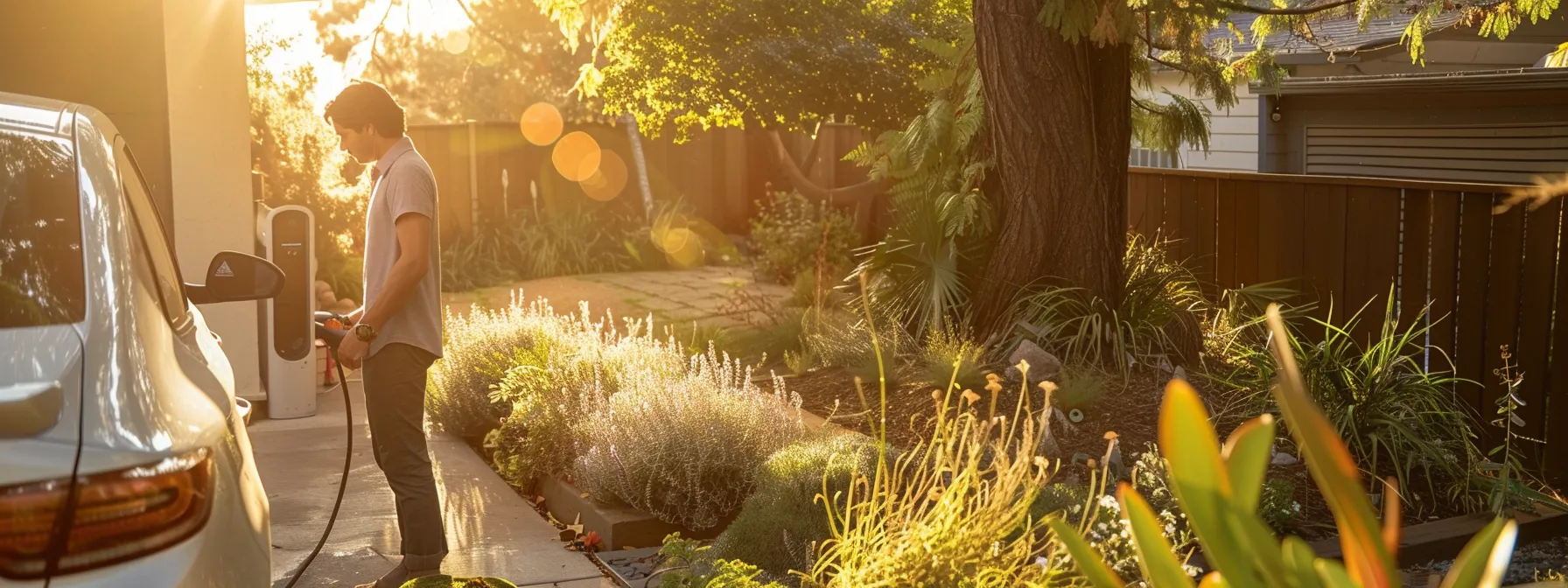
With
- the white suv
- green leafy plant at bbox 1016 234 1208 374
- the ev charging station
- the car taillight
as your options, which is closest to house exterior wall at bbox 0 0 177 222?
the ev charging station

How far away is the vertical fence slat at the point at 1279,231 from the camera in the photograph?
8453 mm

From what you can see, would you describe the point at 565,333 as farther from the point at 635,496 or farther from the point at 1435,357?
the point at 1435,357

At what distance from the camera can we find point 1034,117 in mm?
7770

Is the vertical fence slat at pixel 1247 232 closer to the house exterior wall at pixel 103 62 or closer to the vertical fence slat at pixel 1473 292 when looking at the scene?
the vertical fence slat at pixel 1473 292

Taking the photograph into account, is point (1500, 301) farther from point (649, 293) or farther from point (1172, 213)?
point (649, 293)

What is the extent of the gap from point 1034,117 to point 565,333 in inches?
108

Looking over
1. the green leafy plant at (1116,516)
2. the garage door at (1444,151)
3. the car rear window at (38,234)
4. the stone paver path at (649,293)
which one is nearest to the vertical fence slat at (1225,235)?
the garage door at (1444,151)

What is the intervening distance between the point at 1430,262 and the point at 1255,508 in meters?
6.61

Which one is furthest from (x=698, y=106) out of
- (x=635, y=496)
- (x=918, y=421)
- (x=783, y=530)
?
(x=783, y=530)

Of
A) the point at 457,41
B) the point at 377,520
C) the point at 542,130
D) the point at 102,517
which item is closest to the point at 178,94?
the point at 377,520

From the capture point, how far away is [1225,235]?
9.27 meters

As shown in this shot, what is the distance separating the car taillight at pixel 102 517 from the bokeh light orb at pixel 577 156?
15832mm

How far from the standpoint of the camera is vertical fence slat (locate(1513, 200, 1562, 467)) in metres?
6.32

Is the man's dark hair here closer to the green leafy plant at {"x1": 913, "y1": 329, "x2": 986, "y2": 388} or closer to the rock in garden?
the green leafy plant at {"x1": 913, "y1": 329, "x2": 986, "y2": 388}
